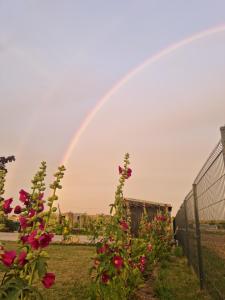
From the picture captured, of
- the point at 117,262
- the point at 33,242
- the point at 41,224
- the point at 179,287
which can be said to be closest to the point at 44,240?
the point at 33,242

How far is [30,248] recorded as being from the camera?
2.32 metres

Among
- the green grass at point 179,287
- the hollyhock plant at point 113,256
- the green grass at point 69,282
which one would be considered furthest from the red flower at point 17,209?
the green grass at point 179,287

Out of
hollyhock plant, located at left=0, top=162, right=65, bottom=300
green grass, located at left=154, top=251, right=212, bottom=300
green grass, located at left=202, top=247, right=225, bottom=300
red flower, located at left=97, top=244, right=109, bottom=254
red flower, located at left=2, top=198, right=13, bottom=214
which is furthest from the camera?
green grass, located at left=154, top=251, right=212, bottom=300

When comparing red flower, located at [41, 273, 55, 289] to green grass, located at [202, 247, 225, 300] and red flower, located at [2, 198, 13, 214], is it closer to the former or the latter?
red flower, located at [2, 198, 13, 214]

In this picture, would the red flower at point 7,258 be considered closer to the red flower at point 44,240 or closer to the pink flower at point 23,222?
the red flower at point 44,240

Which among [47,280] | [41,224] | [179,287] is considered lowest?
[179,287]

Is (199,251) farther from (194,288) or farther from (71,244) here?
(71,244)

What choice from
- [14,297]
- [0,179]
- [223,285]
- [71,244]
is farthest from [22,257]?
[71,244]

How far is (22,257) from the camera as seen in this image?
225cm

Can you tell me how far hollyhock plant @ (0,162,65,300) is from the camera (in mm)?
2105

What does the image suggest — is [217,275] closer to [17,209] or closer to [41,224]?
[41,224]

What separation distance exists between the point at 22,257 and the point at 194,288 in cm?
493

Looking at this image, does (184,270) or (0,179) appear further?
(184,270)

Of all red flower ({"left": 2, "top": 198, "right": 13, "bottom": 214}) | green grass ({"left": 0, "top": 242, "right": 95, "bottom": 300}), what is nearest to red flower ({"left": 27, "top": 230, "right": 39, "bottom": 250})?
red flower ({"left": 2, "top": 198, "right": 13, "bottom": 214})
